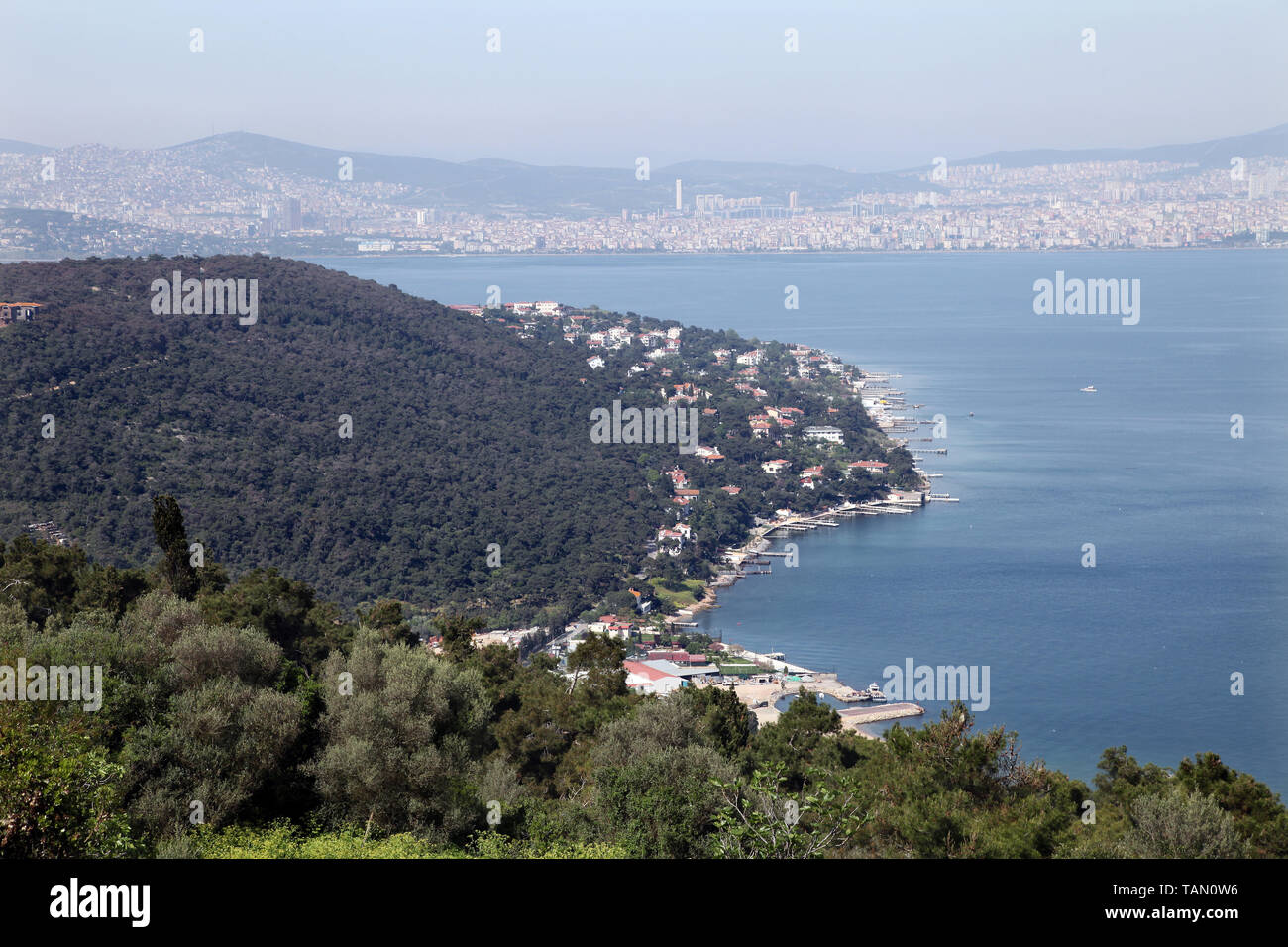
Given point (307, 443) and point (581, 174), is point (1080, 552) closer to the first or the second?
point (307, 443)

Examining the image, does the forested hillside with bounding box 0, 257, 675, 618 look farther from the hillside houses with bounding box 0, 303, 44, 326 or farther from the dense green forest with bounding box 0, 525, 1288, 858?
the dense green forest with bounding box 0, 525, 1288, 858

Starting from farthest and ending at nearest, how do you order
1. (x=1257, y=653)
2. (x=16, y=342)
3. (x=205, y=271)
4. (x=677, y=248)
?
(x=677, y=248) → (x=205, y=271) → (x=16, y=342) → (x=1257, y=653)

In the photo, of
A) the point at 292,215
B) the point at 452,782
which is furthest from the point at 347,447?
the point at 292,215

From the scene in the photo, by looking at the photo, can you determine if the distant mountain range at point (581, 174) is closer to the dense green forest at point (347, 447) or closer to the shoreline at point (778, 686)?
the dense green forest at point (347, 447)

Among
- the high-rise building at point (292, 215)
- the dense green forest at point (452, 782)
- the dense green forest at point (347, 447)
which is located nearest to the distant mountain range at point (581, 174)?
the high-rise building at point (292, 215)

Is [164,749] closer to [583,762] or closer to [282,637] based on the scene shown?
[583,762]

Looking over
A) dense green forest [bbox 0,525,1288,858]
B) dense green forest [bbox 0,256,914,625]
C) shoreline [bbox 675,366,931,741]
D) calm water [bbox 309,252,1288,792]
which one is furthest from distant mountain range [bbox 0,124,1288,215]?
dense green forest [bbox 0,525,1288,858]
